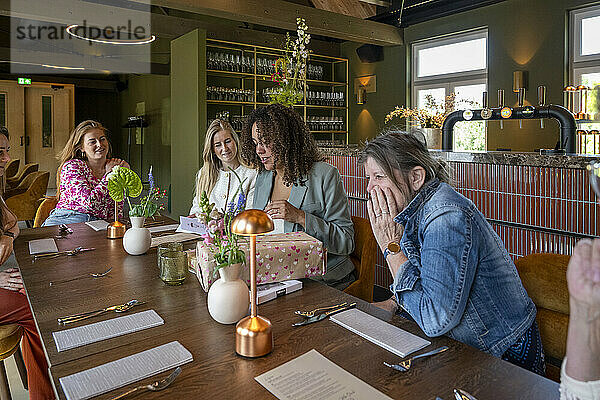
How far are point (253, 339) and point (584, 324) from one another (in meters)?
0.75

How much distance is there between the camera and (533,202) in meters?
2.85

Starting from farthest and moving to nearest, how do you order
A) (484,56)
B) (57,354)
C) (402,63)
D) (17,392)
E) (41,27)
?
(41,27)
(402,63)
(484,56)
(17,392)
(57,354)

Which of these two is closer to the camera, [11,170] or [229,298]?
[229,298]

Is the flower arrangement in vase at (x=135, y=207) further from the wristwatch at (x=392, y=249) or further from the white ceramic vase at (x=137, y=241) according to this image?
the wristwatch at (x=392, y=249)

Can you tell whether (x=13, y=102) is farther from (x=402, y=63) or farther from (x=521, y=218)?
(x=521, y=218)

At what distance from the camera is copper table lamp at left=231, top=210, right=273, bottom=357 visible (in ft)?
3.71

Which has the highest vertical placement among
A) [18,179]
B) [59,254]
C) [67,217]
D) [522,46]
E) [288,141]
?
[522,46]

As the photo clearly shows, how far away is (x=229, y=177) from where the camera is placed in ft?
11.4

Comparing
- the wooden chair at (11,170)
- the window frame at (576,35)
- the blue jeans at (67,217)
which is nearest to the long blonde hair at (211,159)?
the blue jeans at (67,217)

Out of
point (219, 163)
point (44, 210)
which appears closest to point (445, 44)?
point (219, 163)

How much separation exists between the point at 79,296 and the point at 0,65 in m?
12.8

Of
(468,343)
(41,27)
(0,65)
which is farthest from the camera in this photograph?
(0,65)

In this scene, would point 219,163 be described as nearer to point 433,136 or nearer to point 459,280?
point 433,136

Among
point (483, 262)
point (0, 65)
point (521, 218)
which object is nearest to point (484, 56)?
point (521, 218)
